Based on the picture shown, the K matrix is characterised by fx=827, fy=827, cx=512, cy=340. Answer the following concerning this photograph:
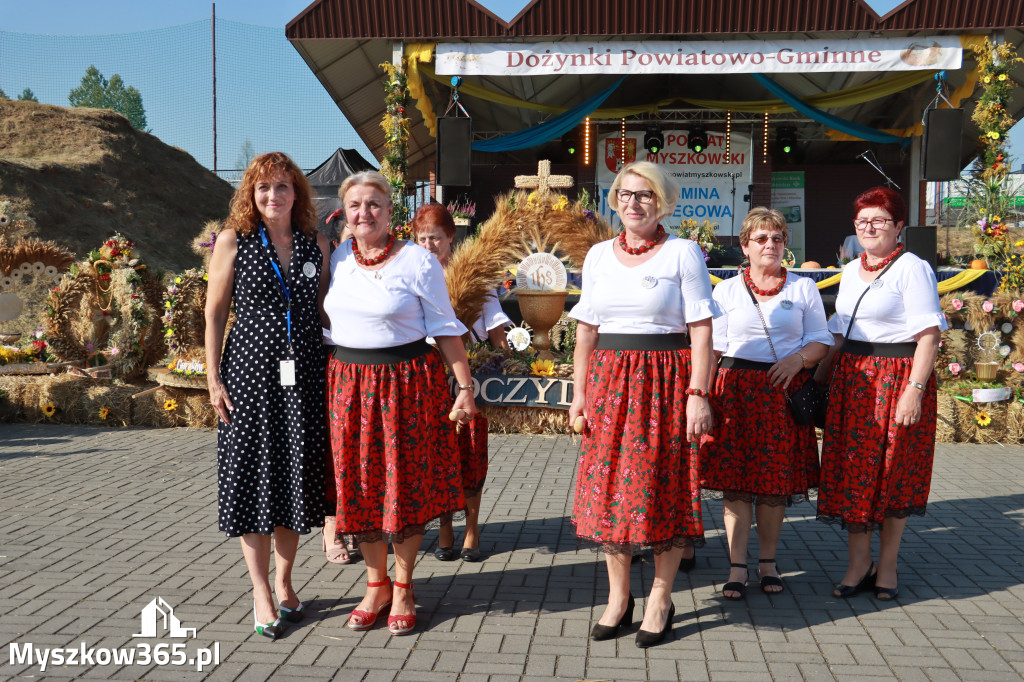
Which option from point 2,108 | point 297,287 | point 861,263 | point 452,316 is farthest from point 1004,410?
point 2,108

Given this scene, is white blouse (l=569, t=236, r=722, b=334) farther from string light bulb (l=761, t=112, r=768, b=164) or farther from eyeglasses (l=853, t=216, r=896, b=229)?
string light bulb (l=761, t=112, r=768, b=164)

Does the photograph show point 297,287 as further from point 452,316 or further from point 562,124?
point 562,124

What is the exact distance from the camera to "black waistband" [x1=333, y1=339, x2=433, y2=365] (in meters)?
3.19

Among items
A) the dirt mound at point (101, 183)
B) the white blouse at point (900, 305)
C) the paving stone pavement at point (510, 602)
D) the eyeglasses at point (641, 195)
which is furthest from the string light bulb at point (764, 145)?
the dirt mound at point (101, 183)

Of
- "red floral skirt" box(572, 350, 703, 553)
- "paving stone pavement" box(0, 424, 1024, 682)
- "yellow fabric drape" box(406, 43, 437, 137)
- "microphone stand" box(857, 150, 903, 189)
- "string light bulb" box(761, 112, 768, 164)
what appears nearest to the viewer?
"paving stone pavement" box(0, 424, 1024, 682)

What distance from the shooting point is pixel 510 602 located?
3643mm

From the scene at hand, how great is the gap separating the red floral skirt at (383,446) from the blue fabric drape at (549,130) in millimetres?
9651

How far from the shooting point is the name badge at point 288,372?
10.5ft

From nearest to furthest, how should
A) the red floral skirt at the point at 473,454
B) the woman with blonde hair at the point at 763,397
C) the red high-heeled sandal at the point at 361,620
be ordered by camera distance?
the red high-heeled sandal at the point at 361,620 < the woman with blonde hair at the point at 763,397 < the red floral skirt at the point at 473,454

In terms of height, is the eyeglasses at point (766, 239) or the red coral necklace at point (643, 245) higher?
the eyeglasses at point (766, 239)

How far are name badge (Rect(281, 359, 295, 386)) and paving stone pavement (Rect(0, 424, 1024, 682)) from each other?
1010 mm

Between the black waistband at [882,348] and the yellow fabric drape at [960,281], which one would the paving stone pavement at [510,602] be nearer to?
the black waistband at [882,348]

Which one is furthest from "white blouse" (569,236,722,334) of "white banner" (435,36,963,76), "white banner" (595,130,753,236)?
"white banner" (595,130,753,236)

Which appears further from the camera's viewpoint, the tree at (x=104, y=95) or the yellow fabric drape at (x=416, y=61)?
the tree at (x=104, y=95)
